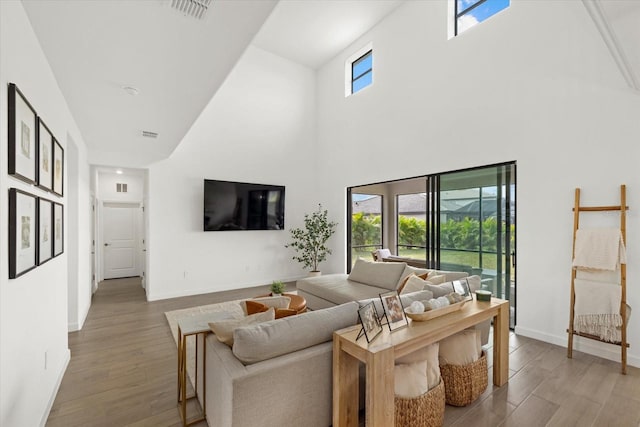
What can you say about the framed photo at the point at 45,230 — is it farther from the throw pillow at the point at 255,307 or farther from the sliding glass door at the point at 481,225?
the sliding glass door at the point at 481,225

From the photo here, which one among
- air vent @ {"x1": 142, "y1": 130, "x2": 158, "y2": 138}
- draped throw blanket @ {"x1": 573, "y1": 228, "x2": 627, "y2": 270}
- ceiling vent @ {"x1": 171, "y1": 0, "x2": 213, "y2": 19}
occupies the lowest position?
draped throw blanket @ {"x1": 573, "y1": 228, "x2": 627, "y2": 270}

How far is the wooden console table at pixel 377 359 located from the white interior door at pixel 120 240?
23.9 feet

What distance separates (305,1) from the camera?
16.7 ft

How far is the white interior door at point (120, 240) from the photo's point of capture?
22.9 ft

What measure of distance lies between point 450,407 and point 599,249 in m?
2.21

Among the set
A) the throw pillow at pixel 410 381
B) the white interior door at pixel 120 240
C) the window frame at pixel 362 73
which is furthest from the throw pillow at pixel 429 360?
the white interior door at pixel 120 240

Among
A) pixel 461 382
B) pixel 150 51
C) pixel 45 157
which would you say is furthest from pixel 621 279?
pixel 45 157

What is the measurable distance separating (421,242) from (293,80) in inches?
190

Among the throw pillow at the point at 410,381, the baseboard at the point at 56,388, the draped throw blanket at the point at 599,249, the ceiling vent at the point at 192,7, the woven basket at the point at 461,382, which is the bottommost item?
the baseboard at the point at 56,388

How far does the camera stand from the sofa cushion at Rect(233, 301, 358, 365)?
5.32 feet

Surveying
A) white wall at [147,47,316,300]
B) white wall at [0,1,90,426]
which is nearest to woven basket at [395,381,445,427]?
white wall at [0,1,90,426]

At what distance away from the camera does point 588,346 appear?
3018 millimetres

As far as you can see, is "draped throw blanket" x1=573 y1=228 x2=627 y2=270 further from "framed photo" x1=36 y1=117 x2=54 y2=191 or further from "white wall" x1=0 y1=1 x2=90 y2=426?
"framed photo" x1=36 y1=117 x2=54 y2=191

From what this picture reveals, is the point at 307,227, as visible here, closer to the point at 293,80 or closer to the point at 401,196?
the point at 401,196
